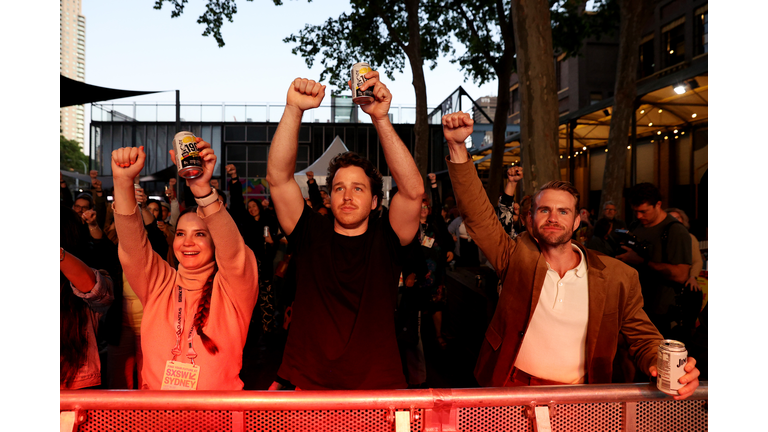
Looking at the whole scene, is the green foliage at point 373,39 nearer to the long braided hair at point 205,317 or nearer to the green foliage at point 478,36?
the green foliage at point 478,36

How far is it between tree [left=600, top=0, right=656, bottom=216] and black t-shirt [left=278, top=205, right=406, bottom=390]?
907 cm

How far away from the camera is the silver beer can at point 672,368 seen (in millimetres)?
1512

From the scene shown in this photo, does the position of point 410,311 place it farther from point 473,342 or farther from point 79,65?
point 79,65

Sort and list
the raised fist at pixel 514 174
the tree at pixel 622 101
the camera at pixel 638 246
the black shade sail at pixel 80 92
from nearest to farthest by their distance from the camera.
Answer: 1. the raised fist at pixel 514 174
2. the camera at pixel 638 246
3. the black shade sail at pixel 80 92
4. the tree at pixel 622 101

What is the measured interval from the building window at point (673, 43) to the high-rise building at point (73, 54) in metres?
135

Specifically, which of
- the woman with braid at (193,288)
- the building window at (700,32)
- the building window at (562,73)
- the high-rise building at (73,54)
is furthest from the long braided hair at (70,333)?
the high-rise building at (73,54)

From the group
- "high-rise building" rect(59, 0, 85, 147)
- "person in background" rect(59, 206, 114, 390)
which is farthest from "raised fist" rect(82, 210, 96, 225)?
"high-rise building" rect(59, 0, 85, 147)

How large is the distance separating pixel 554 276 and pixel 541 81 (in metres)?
4.79

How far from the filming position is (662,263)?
418cm

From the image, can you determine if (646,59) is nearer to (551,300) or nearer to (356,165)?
(551,300)

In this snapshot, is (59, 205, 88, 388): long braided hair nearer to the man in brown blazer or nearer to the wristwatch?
the wristwatch

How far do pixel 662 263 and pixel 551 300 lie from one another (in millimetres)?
2317

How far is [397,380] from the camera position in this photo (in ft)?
6.79

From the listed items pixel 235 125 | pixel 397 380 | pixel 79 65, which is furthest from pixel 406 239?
pixel 79 65
